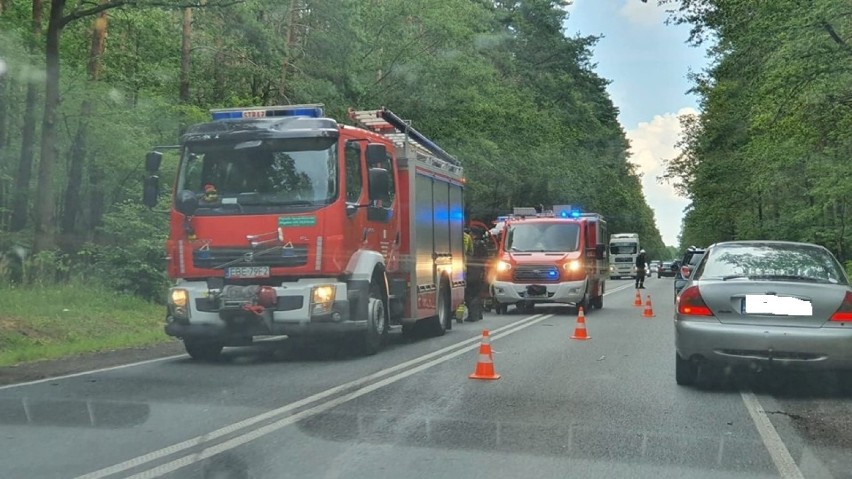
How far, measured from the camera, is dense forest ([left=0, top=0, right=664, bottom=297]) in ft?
67.7

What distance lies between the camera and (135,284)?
2019cm

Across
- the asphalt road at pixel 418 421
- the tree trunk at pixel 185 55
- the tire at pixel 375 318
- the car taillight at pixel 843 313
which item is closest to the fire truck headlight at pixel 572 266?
the tire at pixel 375 318

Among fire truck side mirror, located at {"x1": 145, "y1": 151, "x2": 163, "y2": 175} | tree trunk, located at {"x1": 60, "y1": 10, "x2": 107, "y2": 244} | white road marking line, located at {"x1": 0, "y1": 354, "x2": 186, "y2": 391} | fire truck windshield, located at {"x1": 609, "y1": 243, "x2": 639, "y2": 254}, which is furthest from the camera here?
fire truck windshield, located at {"x1": 609, "y1": 243, "x2": 639, "y2": 254}

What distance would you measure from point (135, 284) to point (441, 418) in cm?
1370

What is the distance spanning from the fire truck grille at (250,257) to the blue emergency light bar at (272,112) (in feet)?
6.19

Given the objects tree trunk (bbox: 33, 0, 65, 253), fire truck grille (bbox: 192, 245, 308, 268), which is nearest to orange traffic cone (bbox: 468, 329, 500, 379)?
fire truck grille (bbox: 192, 245, 308, 268)

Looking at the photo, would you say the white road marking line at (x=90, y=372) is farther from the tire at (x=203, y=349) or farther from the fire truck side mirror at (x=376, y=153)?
the fire truck side mirror at (x=376, y=153)

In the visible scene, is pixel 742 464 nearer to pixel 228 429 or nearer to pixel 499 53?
pixel 228 429

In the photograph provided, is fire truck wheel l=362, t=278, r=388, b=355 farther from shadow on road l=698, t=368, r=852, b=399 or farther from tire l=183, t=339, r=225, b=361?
shadow on road l=698, t=368, r=852, b=399

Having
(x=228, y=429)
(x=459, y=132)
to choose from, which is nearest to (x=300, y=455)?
(x=228, y=429)

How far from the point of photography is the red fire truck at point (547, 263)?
75.4 feet

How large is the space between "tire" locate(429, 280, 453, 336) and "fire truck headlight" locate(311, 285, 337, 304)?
15.1 feet

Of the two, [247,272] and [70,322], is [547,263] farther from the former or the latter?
[247,272]

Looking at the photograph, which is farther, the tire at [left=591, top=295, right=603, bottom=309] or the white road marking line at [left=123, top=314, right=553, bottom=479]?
the tire at [left=591, top=295, right=603, bottom=309]
